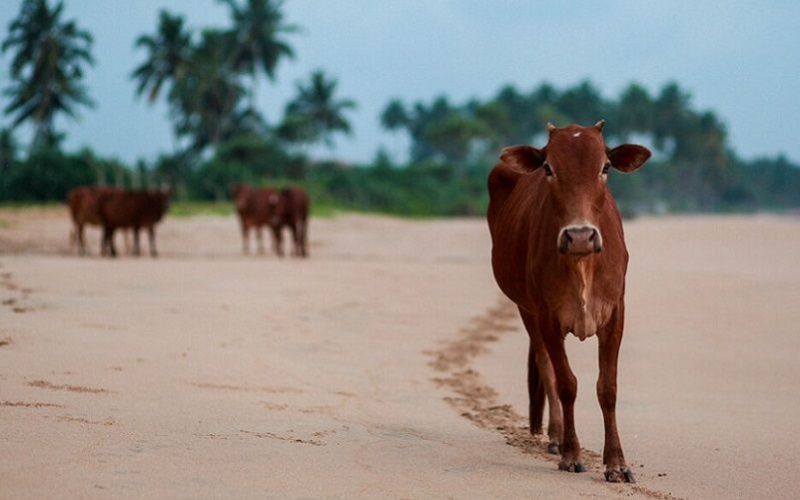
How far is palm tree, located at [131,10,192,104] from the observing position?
5709 centimetres

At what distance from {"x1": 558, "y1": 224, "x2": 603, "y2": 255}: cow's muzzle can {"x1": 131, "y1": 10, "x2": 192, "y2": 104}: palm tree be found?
183 ft

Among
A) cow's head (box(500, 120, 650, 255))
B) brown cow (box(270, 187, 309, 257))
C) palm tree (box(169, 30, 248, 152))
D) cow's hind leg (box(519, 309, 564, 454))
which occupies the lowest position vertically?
cow's hind leg (box(519, 309, 564, 454))

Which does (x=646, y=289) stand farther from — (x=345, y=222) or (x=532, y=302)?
(x=345, y=222)

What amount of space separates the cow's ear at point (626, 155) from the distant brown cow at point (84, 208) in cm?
1919

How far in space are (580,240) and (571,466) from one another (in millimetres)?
1219

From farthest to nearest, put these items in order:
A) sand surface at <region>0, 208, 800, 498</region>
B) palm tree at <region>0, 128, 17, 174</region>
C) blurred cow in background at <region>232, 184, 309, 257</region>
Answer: palm tree at <region>0, 128, 17, 174</region> → blurred cow in background at <region>232, 184, 309, 257</region> → sand surface at <region>0, 208, 800, 498</region>

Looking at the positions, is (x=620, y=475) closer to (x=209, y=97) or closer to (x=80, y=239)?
(x=80, y=239)

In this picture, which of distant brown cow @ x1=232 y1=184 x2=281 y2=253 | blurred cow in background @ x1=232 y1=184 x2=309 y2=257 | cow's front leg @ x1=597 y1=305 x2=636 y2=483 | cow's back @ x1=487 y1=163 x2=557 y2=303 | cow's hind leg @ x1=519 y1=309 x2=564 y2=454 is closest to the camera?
cow's front leg @ x1=597 y1=305 x2=636 y2=483

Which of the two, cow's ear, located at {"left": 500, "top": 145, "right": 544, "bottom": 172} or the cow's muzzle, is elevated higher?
cow's ear, located at {"left": 500, "top": 145, "right": 544, "bottom": 172}

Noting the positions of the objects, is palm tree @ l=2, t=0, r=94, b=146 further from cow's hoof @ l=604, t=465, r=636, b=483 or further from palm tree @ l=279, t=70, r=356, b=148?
cow's hoof @ l=604, t=465, r=636, b=483

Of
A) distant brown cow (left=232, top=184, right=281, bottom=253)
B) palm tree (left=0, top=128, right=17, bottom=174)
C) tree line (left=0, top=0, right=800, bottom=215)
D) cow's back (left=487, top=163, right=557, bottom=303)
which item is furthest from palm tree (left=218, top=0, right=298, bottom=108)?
cow's back (left=487, top=163, right=557, bottom=303)

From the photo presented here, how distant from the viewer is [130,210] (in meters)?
22.4

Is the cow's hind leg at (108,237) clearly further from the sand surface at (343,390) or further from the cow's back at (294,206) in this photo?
the sand surface at (343,390)

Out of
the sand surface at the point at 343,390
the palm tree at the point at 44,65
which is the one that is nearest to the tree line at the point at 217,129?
the palm tree at the point at 44,65
